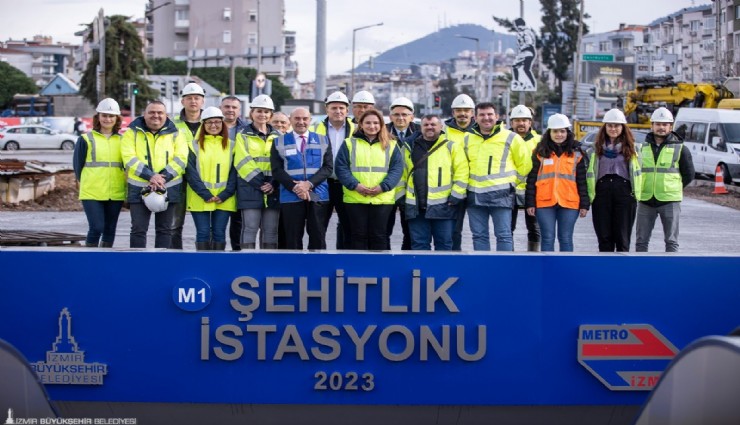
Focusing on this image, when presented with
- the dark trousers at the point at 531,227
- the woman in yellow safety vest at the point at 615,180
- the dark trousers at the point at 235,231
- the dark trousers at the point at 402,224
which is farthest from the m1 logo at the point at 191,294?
the dark trousers at the point at 531,227

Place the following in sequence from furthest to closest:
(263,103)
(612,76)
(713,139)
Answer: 1. (612,76)
2. (713,139)
3. (263,103)

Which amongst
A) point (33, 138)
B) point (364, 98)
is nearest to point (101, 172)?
point (364, 98)

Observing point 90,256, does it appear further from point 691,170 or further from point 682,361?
point 691,170

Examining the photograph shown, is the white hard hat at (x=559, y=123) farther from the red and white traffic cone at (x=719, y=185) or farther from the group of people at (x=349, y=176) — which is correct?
the red and white traffic cone at (x=719, y=185)

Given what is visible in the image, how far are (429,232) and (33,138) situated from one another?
155 feet

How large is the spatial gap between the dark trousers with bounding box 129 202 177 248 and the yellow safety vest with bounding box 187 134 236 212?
0.79 ft

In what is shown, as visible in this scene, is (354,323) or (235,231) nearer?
(354,323)

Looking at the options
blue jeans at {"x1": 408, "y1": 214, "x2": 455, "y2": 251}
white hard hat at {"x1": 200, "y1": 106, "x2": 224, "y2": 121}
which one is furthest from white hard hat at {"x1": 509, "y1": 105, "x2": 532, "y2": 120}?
white hard hat at {"x1": 200, "y1": 106, "x2": 224, "y2": 121}

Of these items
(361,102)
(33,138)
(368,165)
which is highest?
(33,138)

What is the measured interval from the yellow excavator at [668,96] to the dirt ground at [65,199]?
15126mm

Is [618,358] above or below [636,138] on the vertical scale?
below

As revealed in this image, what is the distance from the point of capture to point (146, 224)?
10586 millimetres

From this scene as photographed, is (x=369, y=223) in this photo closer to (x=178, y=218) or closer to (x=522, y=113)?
(x=178, y=218)

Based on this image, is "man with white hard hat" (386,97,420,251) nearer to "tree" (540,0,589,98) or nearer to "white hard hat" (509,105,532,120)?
"white hard hat" (509,105,532,120)
